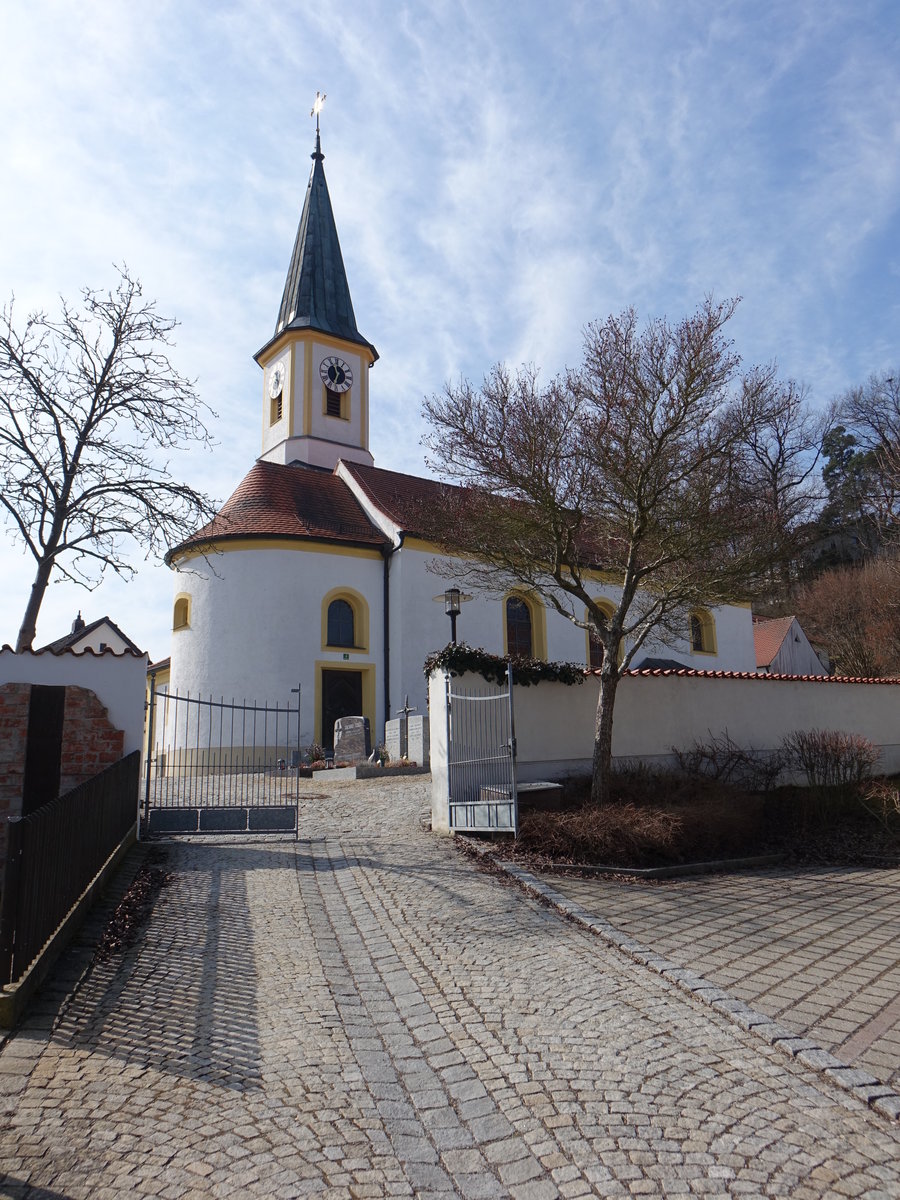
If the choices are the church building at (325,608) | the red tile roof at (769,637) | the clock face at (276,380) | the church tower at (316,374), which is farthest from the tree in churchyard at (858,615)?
the clock face at (276,380)

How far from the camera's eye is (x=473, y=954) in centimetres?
622

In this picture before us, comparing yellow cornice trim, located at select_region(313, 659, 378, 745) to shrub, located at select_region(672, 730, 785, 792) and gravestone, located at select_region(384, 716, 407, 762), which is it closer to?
gravestone, located at select_region(384, 716, 407, 762)

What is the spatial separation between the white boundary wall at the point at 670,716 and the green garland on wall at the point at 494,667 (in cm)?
15

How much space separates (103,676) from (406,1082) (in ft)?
23.3

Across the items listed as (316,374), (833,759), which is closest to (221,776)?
(833,759)

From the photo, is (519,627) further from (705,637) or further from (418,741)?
(705,637)

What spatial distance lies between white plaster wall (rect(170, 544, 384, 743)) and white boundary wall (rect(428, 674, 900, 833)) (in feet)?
38.8

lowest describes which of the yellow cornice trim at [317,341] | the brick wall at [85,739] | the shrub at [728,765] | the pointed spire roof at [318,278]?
the shrub at [728,765]

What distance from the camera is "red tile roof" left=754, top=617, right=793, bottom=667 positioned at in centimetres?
3991

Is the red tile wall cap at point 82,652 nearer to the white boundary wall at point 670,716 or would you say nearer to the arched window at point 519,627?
the white boundary wall at point 670,716

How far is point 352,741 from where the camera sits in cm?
2036

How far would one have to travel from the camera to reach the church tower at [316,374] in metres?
32.1

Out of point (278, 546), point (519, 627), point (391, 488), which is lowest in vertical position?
point (519, 627)

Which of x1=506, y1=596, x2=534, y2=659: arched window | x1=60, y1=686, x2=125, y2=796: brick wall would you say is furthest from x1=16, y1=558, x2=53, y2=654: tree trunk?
x1=506, y1=596, x2=534, y2=659: arched window
